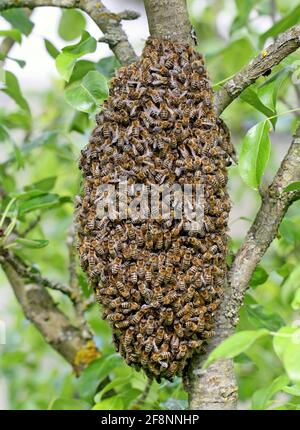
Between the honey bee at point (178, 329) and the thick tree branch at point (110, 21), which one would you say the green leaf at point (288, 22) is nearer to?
the thick tree branch at point (110, 21)

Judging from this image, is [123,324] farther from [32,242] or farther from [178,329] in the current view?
[32,242]

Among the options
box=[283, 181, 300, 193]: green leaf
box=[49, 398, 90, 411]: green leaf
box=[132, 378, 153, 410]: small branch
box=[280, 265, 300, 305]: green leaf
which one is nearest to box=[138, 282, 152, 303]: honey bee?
box=[280, 265, 300, 305]: green leaf

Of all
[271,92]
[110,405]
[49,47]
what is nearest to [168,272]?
[271,92]

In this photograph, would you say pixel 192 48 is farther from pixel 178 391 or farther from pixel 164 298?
pixel 178 391

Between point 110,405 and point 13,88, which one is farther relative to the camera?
point 13,88

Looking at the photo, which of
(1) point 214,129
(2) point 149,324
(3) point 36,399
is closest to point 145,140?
(1) point 214,129

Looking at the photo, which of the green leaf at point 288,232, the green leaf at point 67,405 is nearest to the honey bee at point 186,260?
the green leaf at point 288,232

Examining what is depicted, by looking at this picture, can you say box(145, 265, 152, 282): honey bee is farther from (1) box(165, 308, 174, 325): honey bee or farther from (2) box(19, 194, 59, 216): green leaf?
(2) box(19, 194, 59, 216): green leaf
